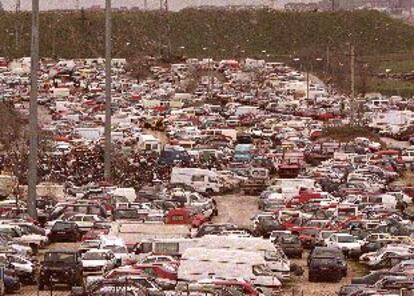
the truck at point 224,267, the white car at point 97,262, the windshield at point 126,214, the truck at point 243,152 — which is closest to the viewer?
the truck at point 224,267

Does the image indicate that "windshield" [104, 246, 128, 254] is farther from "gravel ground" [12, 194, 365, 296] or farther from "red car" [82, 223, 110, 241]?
"gravel ground" [12, 194, 365, 296]

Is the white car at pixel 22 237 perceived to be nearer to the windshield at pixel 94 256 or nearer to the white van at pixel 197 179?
the windshield at pixel 94 256

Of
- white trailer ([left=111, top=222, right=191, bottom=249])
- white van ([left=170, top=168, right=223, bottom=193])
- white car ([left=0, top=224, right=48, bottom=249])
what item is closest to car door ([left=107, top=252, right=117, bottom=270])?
white trailer ([left=111, top=222, right=191, bottom=249])

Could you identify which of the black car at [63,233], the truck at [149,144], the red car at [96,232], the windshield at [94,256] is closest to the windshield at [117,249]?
the windshield at [94,256]

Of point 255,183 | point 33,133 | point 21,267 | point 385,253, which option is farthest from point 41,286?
point 255,183

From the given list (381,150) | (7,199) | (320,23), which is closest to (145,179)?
(7,199)

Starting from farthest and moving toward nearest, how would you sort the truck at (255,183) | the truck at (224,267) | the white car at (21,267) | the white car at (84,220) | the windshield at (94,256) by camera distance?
the truck at (255,183) < the white car at (84,220) < the windshield at (94,256) < the white car at (21,267) < the truck at (224,267)
